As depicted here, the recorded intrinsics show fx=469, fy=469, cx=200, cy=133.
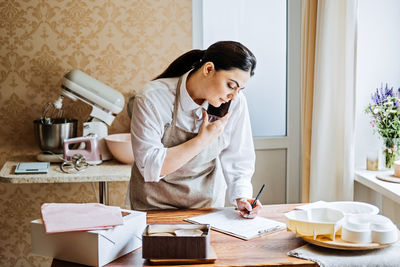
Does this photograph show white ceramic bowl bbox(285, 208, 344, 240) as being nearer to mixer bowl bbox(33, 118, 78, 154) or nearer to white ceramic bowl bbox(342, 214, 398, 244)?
white ceramic bowl bbox(342, 214, 398, 244)

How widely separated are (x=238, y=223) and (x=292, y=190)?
201 centimetres

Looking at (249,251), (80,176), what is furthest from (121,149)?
(249,251)

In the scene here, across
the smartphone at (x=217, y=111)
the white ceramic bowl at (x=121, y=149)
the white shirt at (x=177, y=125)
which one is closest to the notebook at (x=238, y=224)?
the white shirt at (x=177, y=125)

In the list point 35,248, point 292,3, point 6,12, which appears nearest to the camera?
point 35,248

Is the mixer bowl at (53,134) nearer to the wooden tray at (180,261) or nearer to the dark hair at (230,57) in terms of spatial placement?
the dark hair at (230,57)

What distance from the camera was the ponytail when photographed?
1.88 m

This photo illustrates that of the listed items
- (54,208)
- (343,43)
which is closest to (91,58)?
(343,43)

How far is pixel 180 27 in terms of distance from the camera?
324 centimetres

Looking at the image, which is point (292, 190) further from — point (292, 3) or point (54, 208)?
point (54, 208)

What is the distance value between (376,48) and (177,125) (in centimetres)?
172

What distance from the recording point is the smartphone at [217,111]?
1.86 metres

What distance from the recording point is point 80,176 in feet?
8.44

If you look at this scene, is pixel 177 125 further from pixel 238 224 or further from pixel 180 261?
pixel 180 261

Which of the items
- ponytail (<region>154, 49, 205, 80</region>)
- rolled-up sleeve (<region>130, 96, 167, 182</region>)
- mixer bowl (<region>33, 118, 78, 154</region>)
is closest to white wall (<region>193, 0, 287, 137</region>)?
mixer bowl (<region>33, 118, 78, 154</region>)
